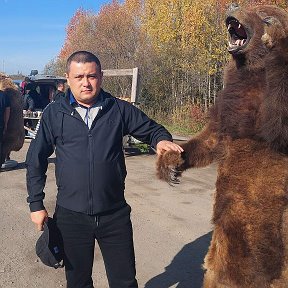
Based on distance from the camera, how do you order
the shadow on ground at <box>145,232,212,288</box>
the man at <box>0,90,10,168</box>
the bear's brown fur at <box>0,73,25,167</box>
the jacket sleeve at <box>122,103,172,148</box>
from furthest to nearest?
1. the bear's brown fur at <box>0,73,25,167</box>
2. the man at <box>0,90,10,168</box>
3. the shadow on ground at <box>145,232,212,288</box>
4. the jacket sleeve at <box>122,103,172,148</box>

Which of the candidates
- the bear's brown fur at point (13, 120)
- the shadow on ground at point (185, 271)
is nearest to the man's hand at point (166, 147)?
the shadow on ground at point (185, 271)

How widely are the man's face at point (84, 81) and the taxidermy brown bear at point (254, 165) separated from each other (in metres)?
0.90

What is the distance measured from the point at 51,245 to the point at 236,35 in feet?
6.00

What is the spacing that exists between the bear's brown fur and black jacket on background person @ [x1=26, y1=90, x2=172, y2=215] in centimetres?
557

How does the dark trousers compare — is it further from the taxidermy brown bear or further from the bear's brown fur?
the bear's brown fur

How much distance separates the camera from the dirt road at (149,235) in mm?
4074

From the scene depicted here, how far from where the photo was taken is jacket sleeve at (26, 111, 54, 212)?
287 cm

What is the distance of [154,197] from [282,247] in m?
4.48

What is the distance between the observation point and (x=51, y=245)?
2842mm

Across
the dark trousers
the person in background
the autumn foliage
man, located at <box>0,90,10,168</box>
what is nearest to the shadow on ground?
the dark trousers

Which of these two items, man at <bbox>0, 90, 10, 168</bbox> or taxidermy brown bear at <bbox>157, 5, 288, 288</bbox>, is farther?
man at <bbox>0, 90, 10, 168</bbox>

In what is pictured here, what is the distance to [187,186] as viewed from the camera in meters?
7.64

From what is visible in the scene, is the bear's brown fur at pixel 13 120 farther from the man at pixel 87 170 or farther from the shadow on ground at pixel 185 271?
the man at pixel 87 170

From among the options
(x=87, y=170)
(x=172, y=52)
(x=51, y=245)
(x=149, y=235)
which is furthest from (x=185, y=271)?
(x=172, y=52)
